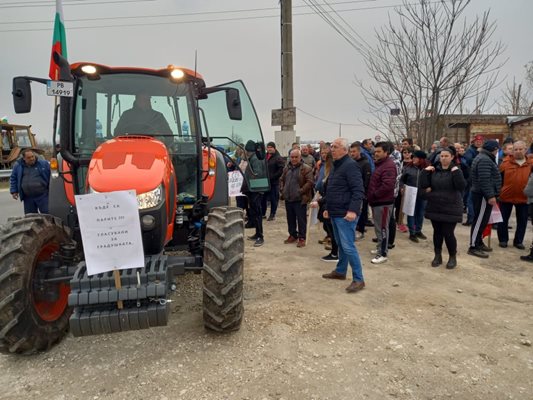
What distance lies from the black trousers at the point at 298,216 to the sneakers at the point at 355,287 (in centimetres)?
221

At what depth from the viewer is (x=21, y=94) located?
331 centimetres

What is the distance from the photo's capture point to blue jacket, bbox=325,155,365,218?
4.41m

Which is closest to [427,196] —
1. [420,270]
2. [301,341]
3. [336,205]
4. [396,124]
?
[420,270]

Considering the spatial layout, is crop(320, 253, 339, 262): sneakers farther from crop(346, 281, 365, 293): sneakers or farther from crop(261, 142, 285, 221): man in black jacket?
crop(261, 142, 285, 221): man in black jacket

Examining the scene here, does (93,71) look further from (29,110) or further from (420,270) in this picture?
(420,270)

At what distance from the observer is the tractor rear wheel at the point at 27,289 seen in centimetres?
279

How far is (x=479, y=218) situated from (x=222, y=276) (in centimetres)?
487

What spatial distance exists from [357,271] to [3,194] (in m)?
15.0

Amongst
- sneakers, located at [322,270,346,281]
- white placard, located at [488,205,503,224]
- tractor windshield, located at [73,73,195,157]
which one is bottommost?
sneakers, located at [322,270,346,281]

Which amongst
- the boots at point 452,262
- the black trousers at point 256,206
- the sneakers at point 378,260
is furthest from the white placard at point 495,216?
the black trousers at point 256,206

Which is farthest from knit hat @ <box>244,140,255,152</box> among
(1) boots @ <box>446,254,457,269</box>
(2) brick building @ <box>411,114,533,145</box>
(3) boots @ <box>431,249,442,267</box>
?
(2) brick building @ <box>411,114,533,145</box>

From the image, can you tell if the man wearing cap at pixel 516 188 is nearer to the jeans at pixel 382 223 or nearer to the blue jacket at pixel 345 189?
the jeans at pixel 382 223

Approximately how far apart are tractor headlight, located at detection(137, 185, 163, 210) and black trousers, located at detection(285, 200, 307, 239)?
382 centimetres

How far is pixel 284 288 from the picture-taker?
468 centimetres
